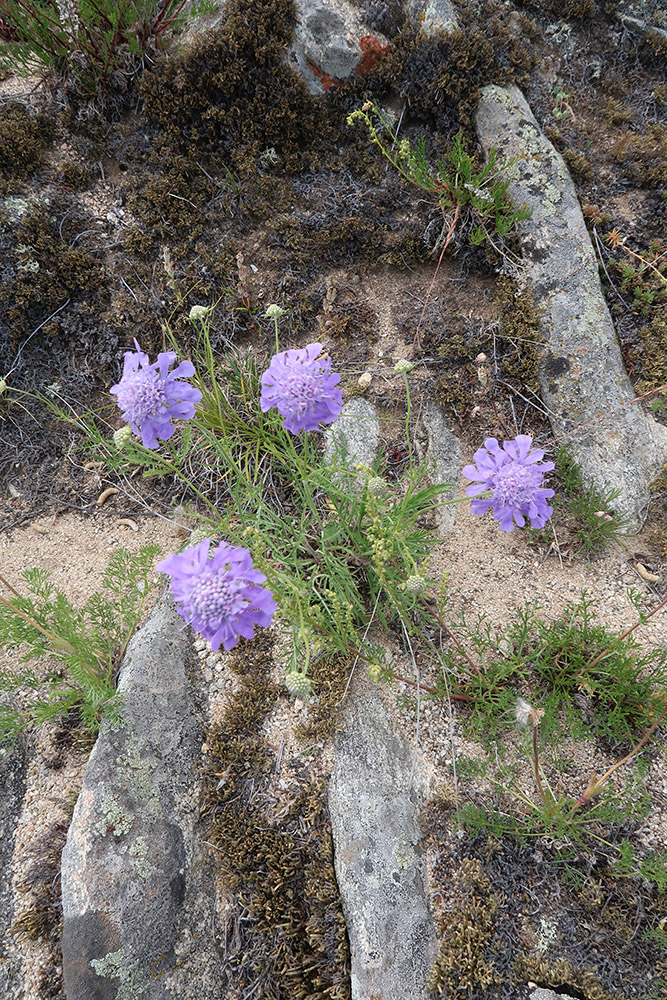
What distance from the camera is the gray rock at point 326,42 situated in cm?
366

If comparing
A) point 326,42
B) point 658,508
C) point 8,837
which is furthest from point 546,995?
point 326,42

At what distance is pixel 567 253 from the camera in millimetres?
3488

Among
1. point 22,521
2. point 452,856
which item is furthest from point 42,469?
point 452,856

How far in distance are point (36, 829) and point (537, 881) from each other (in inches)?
95.7

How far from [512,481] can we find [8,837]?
9.96 feet

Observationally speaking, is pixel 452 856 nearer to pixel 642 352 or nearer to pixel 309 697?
pixel 309 697

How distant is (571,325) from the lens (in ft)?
11.2

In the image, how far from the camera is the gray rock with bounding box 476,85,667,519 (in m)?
3.26

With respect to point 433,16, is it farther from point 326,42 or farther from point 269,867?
point 269,867

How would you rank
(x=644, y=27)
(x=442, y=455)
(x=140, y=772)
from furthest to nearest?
(x=644, y=27) < (x=442, y=455) < (x=140, y=772)

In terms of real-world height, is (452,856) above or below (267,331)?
below

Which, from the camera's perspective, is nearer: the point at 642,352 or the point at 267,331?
the point at 642,352

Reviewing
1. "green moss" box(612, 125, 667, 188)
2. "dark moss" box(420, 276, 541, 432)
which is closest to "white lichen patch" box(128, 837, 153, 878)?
"dark moss" box(420, 276, 541, 432)

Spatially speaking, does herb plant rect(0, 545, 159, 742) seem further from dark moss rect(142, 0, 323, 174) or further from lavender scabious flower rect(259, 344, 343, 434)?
dark moss rect(142, 0, 323, 174)
